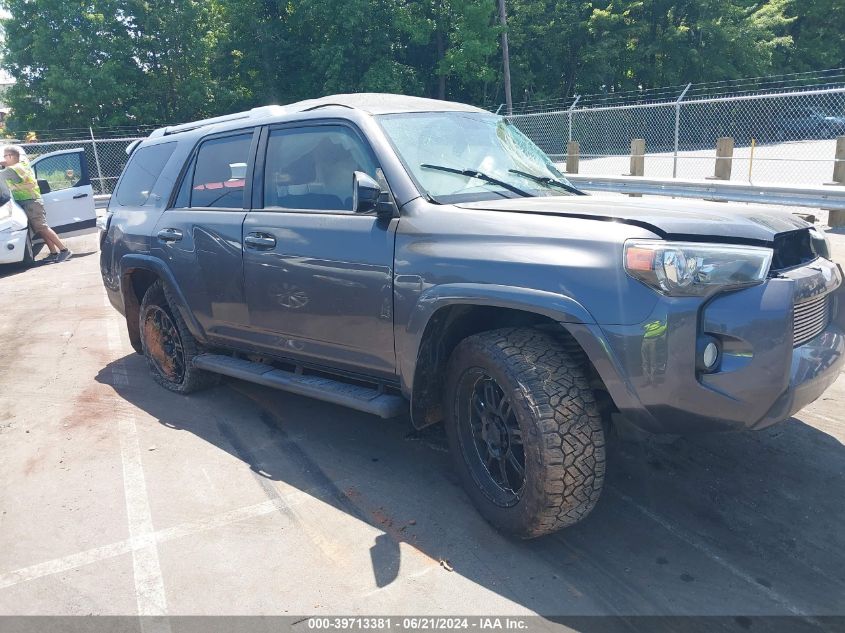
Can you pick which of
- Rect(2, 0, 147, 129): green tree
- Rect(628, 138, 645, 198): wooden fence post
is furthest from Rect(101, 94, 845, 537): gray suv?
Rect(2, 0, 147, 129): green tree

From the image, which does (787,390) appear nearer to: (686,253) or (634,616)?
(686,253)

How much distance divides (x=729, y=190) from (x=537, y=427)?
27.4 ft

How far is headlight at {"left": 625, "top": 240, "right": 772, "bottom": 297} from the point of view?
2.67 m

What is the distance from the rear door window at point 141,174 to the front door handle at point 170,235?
0.54m

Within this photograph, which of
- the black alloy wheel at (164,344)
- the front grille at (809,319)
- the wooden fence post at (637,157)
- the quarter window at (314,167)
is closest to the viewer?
the front grille at (809,319)

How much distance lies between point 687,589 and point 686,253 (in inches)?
52.7

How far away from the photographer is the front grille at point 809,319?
2787 millimetres

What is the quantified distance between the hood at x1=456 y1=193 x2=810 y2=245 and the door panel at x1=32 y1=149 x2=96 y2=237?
11.3 m

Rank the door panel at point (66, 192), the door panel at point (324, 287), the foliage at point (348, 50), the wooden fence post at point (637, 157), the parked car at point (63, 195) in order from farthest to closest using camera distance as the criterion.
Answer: the foliage at point (348, 50)
the wooden fence post at point (637, 157)
the door panel at point (66, 192)
the parked car at point (63, 195)
the door panel at point (324, 287)

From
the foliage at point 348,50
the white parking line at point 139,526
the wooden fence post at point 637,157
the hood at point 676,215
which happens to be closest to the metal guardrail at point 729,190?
the wooden fence post at point 637,157

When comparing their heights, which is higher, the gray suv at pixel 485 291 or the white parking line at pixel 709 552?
the gray suv at pixel 485 291

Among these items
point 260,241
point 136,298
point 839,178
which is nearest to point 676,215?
point 260,241

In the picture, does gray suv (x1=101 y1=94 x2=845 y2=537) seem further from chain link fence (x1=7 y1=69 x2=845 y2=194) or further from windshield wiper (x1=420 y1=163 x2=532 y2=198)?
chain link fence (x1=7 y1=69 x2=845 y2=194)

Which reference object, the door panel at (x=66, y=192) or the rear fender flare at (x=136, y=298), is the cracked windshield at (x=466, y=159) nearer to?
the rear fender flare at (x=136, y=298)
